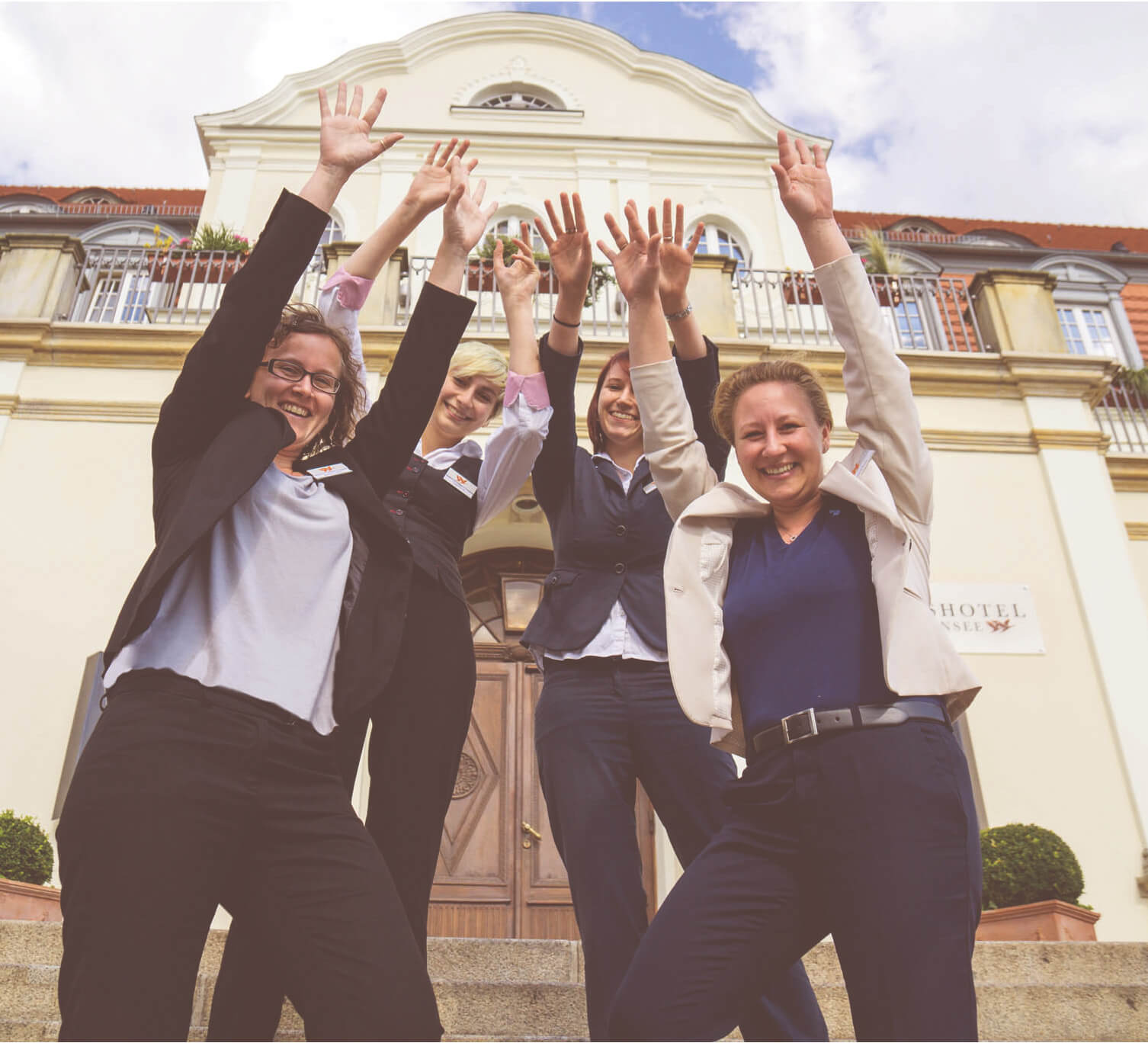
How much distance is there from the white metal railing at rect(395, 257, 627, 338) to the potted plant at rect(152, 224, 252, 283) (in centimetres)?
165

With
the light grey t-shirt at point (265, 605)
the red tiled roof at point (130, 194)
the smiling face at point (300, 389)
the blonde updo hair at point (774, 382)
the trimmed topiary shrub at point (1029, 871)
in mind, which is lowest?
the light grey t-shirt at point (265, 605)

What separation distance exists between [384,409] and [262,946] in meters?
1.09

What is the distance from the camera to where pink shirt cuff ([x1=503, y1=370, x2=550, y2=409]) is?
2785mm

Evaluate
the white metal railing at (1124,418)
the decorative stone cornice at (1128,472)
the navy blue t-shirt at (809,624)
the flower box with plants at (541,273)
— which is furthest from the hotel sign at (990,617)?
the navy blue t-shirt at (809,624)

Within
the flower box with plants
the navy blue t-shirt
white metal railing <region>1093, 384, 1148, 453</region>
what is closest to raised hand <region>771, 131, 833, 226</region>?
the navy blue t-shirt

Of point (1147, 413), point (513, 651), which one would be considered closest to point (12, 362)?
point (513, 651)

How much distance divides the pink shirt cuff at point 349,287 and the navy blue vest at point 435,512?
1.50 feet

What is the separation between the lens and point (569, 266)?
2816 mm

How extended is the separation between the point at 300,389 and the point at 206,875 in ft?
3.17

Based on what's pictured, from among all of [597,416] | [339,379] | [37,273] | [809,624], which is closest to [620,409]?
[597,416]

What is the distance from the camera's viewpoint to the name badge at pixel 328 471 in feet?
6.25

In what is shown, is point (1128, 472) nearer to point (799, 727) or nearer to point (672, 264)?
point (672, 264)

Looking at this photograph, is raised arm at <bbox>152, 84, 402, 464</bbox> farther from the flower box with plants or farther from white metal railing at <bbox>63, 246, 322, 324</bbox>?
white metal railing at <bbox>63, 246, 322, 324</bbox>

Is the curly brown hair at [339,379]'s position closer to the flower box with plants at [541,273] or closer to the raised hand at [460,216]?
the raised hand at [460,216]
